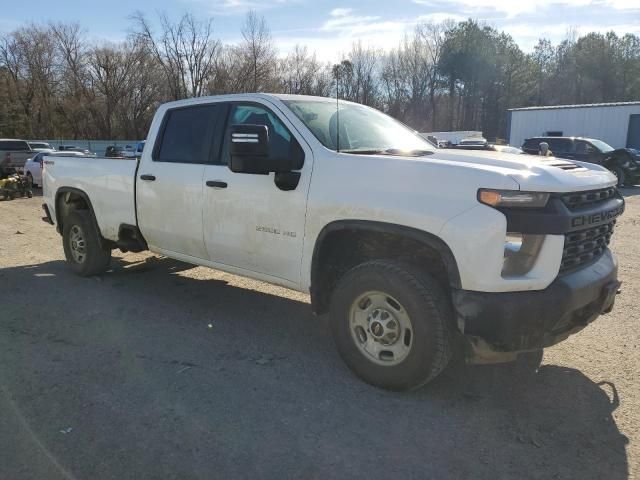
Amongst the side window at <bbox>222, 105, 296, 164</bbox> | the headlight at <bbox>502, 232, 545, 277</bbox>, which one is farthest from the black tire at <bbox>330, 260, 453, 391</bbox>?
the side window at <bbox>222, 105, 296, 164</bbox>

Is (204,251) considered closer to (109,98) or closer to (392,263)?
(392,263)

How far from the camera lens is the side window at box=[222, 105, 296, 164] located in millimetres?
4215

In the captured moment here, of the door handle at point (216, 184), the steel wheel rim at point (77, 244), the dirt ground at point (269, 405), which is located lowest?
the dirt ground at point (269, 405)

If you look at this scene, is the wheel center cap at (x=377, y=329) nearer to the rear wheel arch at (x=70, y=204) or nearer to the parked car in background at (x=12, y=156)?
the rear wheel arch at (x=70, y=204)

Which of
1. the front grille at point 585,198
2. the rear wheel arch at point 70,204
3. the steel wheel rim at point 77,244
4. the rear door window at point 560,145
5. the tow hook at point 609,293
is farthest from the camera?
the rear door window at point 560,145

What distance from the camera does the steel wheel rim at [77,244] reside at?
6583mm

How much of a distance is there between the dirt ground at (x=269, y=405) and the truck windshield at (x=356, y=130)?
168cm

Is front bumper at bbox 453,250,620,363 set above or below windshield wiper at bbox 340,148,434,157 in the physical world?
below

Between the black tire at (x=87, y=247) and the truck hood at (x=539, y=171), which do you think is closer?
the truck hood at (x=539, y=171)

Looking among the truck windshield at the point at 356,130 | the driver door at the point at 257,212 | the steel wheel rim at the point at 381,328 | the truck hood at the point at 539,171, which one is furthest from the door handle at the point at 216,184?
the truck hood at the point at 539,171

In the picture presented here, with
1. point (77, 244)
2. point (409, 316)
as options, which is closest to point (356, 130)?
point (409, 316)

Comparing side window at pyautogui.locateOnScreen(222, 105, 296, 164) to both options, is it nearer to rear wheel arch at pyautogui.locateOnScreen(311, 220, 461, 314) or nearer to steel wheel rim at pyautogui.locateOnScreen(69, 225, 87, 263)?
rear wheel arch at pyautogui.locateOnScreen(311, 220, 461, 314)

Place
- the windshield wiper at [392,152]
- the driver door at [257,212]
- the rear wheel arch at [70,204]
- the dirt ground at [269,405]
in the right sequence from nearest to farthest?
1. the dirt ground at [269,405]
2. the windshield wiper at [392,152]
3. the driver door at [257,212]
4. the rear wheel arch at [70,204]

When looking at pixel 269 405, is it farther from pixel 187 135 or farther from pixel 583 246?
pixel 187 135
